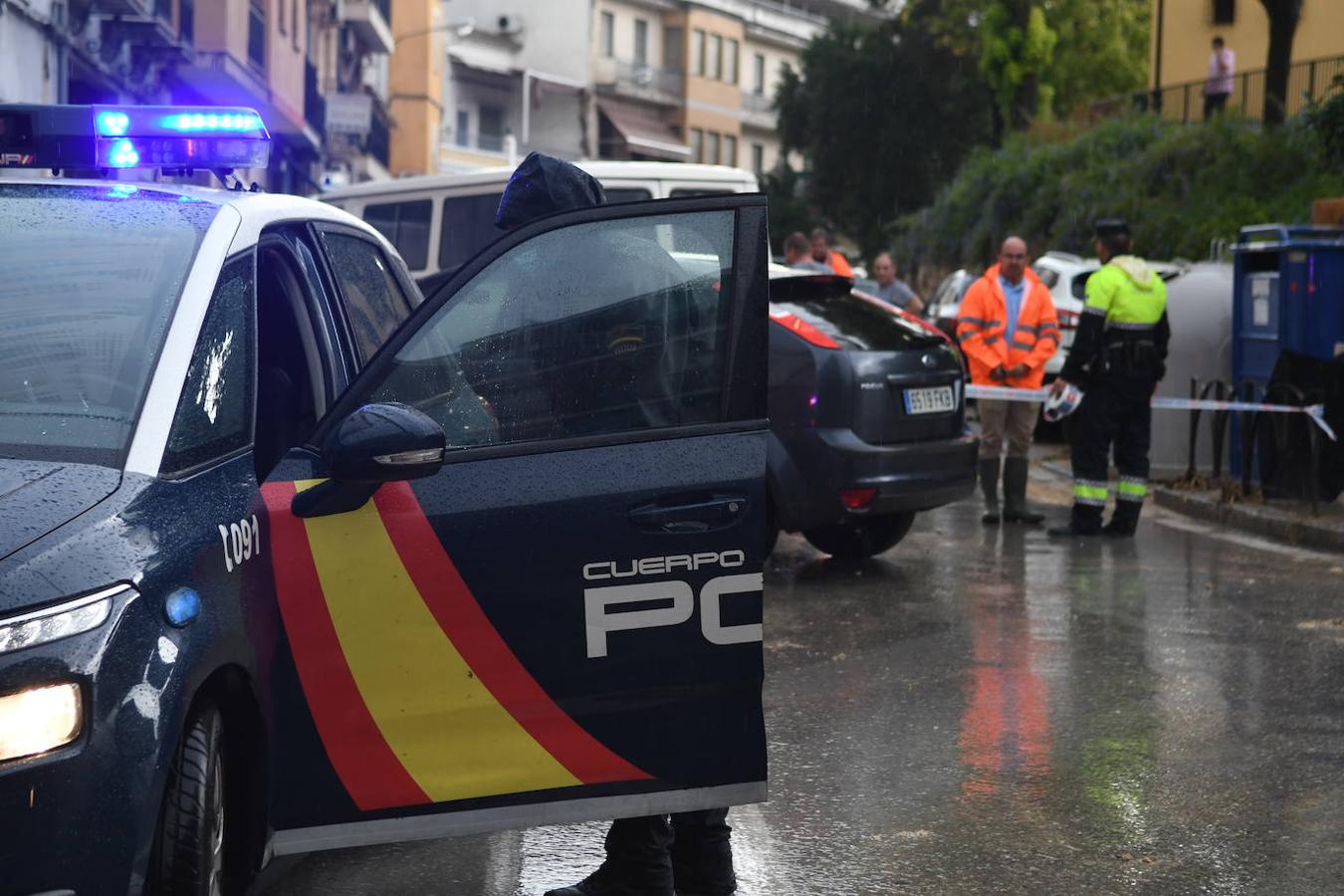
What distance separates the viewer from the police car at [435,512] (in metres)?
3.76

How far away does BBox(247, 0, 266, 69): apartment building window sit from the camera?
30400 millimetres

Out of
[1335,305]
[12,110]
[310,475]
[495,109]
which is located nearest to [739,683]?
[310,475]

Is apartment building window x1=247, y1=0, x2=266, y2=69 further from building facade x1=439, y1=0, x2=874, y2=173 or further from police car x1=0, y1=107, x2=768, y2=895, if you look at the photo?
building facade x1=439, y1=0, x2=874, y2=173

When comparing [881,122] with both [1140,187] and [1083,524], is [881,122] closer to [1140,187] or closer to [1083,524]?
[1140,187]

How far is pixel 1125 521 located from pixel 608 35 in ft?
217

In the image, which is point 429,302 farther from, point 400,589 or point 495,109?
point 495,109

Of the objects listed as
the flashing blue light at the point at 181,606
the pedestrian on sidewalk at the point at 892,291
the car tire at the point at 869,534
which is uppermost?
the pedestrian on sidewalk at the point at 892,291

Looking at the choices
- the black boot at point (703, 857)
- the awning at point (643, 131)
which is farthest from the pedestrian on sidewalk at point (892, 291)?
the awning at point (643, 131)

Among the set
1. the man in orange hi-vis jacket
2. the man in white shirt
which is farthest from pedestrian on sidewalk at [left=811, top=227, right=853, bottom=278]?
the man in white shirt

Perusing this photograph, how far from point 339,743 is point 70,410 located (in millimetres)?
867

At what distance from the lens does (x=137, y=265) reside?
422 cm

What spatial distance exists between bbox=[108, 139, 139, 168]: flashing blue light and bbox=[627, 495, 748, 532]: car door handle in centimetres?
187

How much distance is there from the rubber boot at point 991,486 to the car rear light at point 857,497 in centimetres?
348

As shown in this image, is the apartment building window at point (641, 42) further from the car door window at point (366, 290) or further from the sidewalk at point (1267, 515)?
the car door window at point (366, 290)
